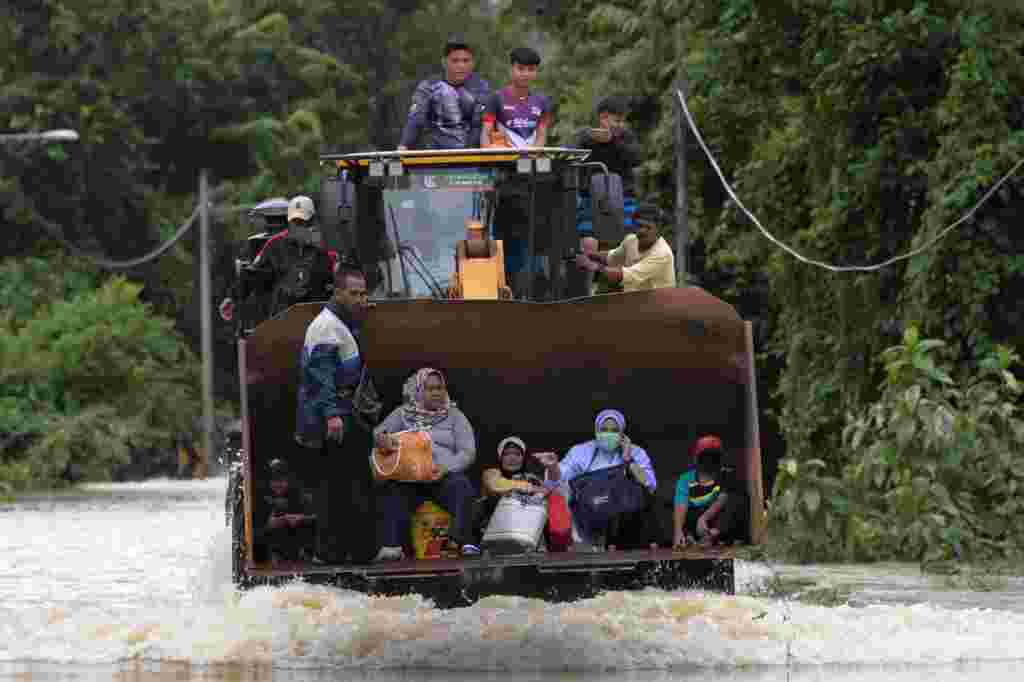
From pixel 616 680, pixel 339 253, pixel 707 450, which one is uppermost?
pixel 339 253

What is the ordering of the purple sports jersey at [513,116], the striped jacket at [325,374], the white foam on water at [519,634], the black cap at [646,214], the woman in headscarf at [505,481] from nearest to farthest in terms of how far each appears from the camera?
1. the striped jacket at [325,374]
2. the white foam on water at [519,634]
3. the woman in headscarf at [505,481]
4. the black cap at [646,214]
5. the purple sports jersey at [513,116]

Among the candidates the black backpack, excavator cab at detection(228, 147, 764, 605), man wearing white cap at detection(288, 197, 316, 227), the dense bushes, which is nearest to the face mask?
excavator cab at detection(228, 147, 764, 605)

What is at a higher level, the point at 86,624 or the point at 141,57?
the point at 141,57

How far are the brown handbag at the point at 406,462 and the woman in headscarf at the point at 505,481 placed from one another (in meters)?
0.59

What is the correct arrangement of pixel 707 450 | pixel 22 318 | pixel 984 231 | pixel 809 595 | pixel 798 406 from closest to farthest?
1. pixel 707 450
2. pixel 809 595
3. pixel 984 231
4. pixel 798 406
5. pixel 22 318

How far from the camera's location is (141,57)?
229 feet

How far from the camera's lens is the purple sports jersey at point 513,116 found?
63.4ft

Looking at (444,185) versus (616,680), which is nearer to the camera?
(616,680)

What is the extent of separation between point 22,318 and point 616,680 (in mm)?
46555

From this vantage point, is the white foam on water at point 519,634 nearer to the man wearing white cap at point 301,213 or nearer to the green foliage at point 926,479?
the man wearing white cap at point 301,213

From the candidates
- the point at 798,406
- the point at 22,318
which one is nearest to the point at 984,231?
the point at 798,406

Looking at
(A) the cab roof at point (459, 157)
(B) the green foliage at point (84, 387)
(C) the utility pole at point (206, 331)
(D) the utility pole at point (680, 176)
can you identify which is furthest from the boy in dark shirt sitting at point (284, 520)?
(C) the utility pole at point (206, 331)

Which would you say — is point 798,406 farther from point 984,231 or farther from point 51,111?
point 51,111

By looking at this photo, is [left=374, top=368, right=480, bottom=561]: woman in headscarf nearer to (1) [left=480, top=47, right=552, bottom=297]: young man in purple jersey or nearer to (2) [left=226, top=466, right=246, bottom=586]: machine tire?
(2) [left=226, top=466, right=246, bottom=586]: machine tire
